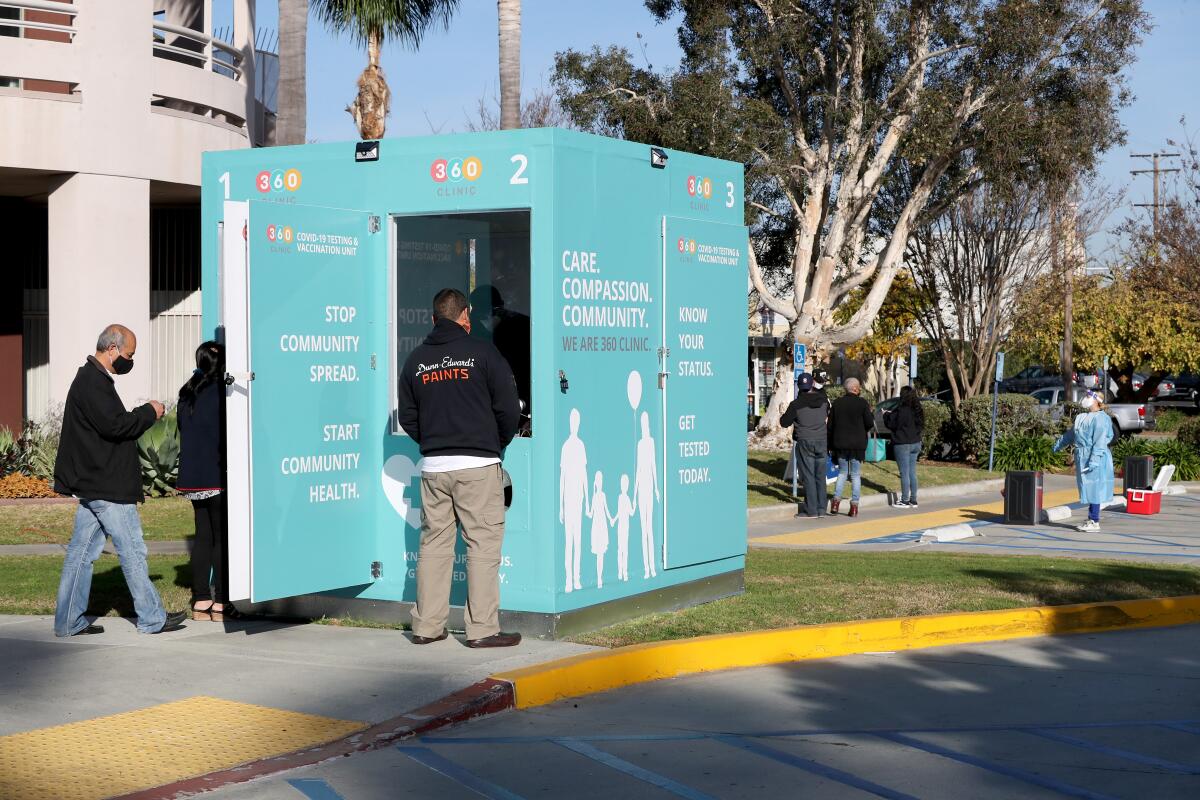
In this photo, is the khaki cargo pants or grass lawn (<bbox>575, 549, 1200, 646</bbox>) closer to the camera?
the khaki cargo pants

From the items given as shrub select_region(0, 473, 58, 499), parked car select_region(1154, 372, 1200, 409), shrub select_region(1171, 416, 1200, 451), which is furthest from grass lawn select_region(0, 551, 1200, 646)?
parked car select_region(1154, 372, 1200, 409)

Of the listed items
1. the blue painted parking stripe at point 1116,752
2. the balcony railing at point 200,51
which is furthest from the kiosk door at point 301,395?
the balcony railing at point 200,51

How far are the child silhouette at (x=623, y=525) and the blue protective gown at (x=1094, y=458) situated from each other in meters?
10.2

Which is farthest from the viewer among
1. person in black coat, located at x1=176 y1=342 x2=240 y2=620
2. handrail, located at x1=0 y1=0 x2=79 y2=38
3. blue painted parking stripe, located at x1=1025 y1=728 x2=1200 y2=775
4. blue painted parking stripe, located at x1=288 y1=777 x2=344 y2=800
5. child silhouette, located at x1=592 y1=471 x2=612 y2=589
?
handrail, located at x1=0 y1=0 x2=79 y2=38

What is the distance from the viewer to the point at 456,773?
20.4 ft

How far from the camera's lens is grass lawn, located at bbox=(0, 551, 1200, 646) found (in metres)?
9.58

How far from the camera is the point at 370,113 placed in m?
22.5

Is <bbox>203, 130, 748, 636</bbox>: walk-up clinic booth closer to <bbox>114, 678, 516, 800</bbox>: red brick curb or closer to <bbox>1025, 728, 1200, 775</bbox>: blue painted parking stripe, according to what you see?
<bbox>114, 678, 516, 800</bbox>: red brick curb

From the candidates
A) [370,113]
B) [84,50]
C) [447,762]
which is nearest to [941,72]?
[370,113]

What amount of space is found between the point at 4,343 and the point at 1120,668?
752 inches

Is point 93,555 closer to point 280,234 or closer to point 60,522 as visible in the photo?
point 280,234

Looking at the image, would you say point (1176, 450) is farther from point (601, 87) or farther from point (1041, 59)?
point (601, 87)

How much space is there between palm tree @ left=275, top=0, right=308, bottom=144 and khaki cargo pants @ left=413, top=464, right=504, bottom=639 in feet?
39.6

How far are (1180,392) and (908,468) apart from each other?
39.4 m
